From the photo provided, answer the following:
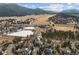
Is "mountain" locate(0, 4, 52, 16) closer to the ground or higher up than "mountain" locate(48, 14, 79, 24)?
higher up

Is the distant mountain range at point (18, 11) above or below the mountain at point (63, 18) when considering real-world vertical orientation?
above

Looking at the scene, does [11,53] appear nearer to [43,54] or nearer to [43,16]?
[43,54]

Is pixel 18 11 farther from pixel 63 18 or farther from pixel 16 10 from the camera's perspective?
pixel 63 18

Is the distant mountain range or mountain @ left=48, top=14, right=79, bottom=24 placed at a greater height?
the distant mountain range

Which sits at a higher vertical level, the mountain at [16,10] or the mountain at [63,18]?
the mountain at [16,10]

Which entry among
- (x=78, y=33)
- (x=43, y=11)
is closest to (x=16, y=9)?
(x=43, y=11)

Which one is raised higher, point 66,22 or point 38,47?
point 66,22

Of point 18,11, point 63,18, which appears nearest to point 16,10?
point 18,11

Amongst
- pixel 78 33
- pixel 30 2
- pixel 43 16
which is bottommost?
pixel 78 33
